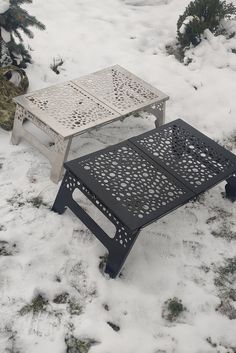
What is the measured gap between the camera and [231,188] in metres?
3.21

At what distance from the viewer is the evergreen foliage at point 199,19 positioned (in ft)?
15.3

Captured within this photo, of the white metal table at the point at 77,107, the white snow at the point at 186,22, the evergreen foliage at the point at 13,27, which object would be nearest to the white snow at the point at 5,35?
the evergreen foliage at the point at 13,27

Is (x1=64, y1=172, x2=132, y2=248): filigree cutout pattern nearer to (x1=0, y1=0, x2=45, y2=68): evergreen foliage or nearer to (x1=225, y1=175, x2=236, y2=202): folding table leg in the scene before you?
(x1=225, y1=175, x2=236, y2=202): folding table leg

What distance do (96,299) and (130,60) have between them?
10.00 ft

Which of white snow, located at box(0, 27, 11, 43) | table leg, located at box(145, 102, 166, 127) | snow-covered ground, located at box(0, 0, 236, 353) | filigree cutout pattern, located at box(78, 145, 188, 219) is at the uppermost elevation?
white snow, located at box(0, 27, 11, 43)

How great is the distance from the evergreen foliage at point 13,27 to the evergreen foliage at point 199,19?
192 centimetres

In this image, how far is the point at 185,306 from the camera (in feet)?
8.05

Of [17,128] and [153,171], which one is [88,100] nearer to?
[17,128]

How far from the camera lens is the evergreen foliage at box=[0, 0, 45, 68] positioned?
344cm

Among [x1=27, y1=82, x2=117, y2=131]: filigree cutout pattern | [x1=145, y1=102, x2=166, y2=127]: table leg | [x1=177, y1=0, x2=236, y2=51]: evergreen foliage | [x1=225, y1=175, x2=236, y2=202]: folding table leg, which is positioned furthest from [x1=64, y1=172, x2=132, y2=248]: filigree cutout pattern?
[x1=177, y1=0, x2=236, y2=51]: evergreen foliage

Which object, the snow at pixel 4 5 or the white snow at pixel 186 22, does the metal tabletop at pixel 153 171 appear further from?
the white snow at pixel 186 22

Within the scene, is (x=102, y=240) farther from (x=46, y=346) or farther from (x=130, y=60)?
(x=130, y=60)

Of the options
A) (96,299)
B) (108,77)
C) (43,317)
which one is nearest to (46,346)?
(43,317)

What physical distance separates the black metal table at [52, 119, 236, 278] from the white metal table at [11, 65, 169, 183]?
0.99 ft
